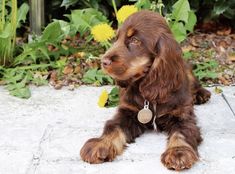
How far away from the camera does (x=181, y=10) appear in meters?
5.26

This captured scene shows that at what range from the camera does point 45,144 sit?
404cm

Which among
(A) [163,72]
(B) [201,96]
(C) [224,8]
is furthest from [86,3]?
(A) [163,72]

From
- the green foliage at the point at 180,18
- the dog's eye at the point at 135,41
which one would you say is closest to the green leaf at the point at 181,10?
the green foliage at the point at 180,18

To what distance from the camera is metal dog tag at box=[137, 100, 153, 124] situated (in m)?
3.96

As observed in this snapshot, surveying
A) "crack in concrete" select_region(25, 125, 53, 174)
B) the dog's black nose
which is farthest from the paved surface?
the dog's black nose

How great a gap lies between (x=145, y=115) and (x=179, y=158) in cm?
55

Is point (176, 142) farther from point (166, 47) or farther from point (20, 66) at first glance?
point (20, 66)

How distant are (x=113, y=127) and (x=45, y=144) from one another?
544 millimetres

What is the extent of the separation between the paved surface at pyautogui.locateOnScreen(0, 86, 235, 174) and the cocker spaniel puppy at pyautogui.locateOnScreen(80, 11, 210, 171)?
103 millimetres

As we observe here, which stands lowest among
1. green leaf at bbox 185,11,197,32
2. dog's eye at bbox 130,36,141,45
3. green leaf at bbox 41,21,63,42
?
green leaf at bbox 41,21,63,42

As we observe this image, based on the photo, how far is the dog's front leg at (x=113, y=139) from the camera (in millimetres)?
3662

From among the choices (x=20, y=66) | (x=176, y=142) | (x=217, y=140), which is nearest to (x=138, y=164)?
(x=176, y=142)

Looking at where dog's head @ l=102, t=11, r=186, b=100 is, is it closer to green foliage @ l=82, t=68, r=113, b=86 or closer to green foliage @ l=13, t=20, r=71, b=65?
green foliage @ l=82, t=68, r=113, b=86

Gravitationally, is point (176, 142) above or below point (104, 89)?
above
